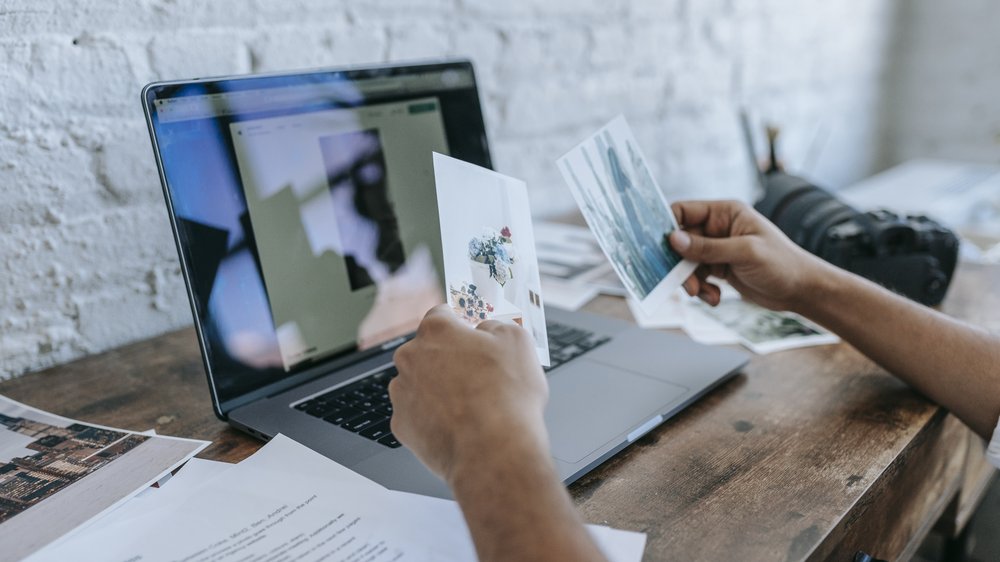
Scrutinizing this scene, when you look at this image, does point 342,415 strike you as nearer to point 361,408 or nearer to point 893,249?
point 361,408

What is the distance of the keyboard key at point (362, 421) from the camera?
63cm

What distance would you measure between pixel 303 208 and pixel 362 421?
23 cm

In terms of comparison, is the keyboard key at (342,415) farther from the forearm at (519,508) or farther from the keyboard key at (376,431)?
the forearm at (519,508)

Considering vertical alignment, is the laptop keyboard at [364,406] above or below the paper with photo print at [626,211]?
below

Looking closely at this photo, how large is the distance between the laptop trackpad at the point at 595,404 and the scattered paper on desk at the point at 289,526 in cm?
11

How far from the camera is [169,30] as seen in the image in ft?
2.78

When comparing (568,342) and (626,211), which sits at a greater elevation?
(626,211)

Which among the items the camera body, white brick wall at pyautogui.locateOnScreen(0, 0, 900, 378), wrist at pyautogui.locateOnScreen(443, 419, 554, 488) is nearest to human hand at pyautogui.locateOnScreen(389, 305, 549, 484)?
wrist at pyautogui.locateOnScreen(443, 419, 554, 488)

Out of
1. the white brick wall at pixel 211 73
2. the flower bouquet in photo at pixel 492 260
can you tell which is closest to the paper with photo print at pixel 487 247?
the flower bouquet in photo at pixel 492 260

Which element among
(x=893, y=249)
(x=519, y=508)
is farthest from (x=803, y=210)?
(x=519, y=508)

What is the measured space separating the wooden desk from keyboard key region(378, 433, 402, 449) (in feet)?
0.38

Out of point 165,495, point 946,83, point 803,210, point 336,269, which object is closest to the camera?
point 165,495

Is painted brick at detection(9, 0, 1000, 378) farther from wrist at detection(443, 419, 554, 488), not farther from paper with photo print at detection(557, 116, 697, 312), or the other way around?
wrist at detection(443, 419, 554, 488)

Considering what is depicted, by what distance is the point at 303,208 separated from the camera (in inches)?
28.5
